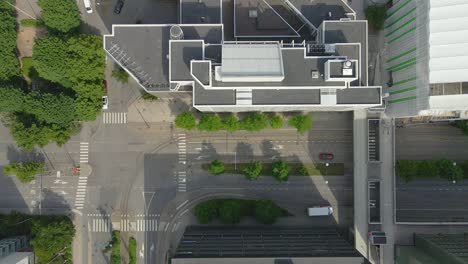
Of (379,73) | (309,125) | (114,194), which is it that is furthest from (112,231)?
(379,73)

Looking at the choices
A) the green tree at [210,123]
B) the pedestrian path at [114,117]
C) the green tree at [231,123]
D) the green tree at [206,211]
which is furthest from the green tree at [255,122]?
the pedestrian path at [114,117]

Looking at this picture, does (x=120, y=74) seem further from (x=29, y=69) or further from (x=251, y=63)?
(x=251, y=63)

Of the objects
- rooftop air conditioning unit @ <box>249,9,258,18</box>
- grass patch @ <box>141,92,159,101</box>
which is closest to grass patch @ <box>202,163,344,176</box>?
grass patch @ <box>141,92,159,101</box>

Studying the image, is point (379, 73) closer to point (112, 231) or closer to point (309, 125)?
point (309, 125)

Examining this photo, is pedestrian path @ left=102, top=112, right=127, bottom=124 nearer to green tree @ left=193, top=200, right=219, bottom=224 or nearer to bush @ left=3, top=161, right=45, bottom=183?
bush @ left=3, top=161, right=45, bottom=183

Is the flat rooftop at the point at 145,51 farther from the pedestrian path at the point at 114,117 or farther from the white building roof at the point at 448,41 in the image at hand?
the white building roof at the point at 448,41

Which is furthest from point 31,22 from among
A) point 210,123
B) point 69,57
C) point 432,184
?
point 432,184
